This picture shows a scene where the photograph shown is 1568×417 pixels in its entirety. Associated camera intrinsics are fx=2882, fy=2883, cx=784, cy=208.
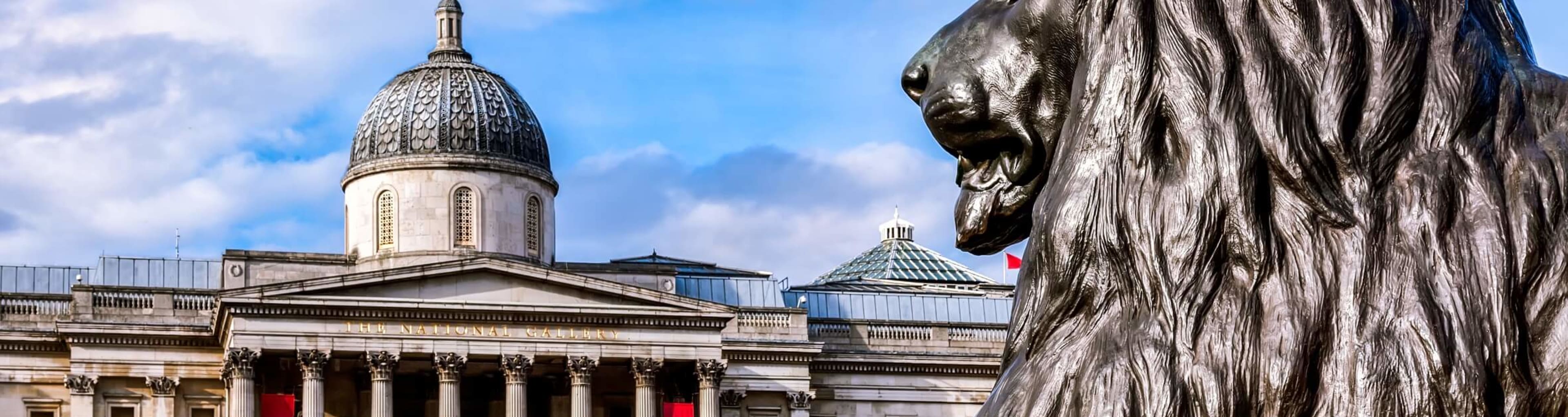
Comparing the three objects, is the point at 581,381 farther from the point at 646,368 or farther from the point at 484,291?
the point at 484,291

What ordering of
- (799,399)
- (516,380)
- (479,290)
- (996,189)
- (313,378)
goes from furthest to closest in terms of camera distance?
(799,399) < (516,380) < (479,290) < (313,378) < (996,189)

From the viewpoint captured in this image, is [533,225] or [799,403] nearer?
[533,225]

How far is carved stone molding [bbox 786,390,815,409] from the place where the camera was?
65938 millimetres

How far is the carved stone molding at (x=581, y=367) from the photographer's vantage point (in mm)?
61219

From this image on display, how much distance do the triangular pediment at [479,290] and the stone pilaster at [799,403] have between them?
198 inches

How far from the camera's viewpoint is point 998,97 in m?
5.61

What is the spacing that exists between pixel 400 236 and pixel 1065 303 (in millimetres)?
59878

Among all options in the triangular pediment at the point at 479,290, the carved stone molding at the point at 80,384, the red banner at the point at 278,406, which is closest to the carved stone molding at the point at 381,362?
the triangular pediment at the point at 479,290

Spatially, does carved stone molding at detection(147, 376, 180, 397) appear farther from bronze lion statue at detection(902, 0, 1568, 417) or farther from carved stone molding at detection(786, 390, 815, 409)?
bronze lion statue at detection(902, 0, 1568, 417)

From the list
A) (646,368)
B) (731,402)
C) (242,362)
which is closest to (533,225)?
(646,368)

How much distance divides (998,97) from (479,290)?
55189mm

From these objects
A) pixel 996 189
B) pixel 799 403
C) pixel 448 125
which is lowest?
pixel 996 189

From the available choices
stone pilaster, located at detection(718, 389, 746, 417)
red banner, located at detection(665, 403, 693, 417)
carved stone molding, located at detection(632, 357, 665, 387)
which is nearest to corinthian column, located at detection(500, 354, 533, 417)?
carved stone molding, located at detection(632, 357, 665, 387)

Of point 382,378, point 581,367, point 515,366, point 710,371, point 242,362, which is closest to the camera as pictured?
point 242,362
